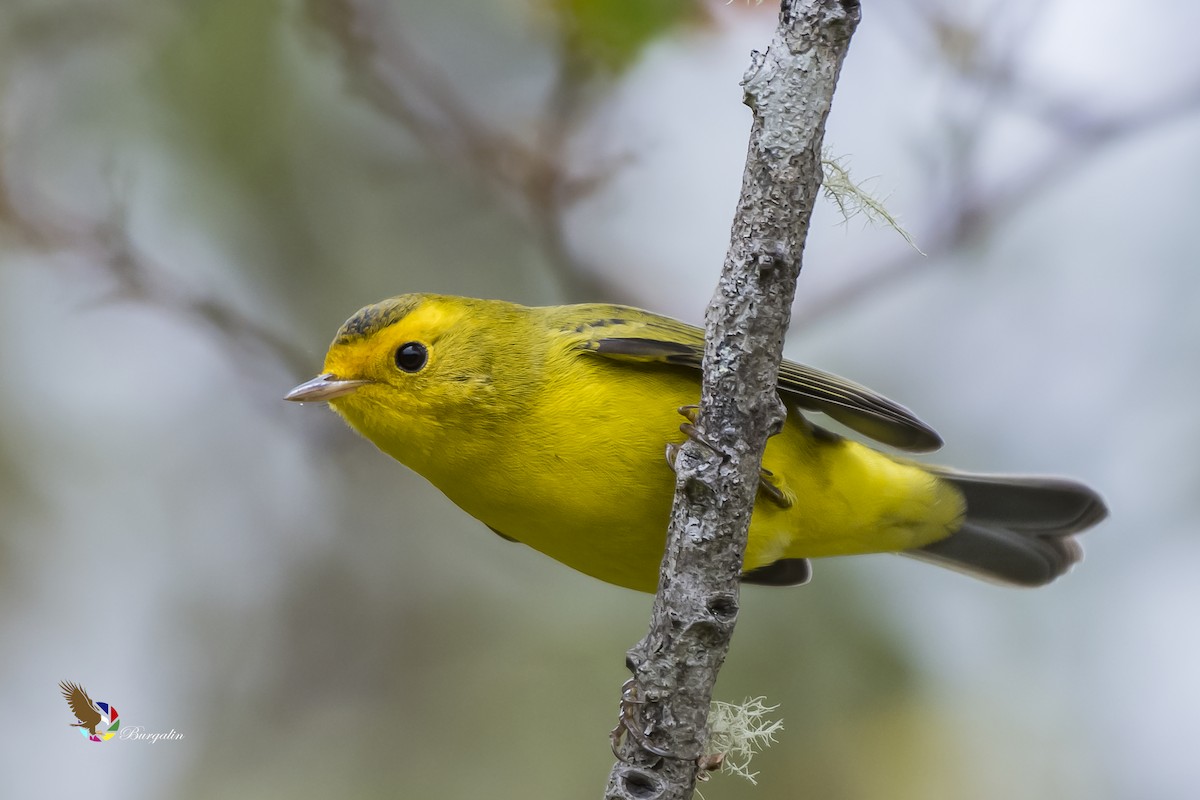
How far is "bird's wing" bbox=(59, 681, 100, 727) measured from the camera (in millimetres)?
5227

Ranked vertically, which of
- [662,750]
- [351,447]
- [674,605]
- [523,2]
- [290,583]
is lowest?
[662,750]

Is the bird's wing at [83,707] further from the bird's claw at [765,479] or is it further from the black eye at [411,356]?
the bird's claw at [765,479]

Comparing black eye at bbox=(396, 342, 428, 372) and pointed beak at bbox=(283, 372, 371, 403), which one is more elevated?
black eye at bbox=(396, 342, 428, 372)

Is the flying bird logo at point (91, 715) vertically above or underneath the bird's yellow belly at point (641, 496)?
underneath

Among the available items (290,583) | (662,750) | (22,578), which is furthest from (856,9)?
(22,578)

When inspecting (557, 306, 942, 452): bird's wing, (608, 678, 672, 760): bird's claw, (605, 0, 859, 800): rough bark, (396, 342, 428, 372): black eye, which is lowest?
(608, 678, 672, 760): bird's claw

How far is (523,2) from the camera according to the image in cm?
522

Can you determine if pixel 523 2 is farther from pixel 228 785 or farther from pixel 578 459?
pixel 228 785

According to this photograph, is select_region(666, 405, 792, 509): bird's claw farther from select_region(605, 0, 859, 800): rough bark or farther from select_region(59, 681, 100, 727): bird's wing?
select_region(59, 681, 100, 727): bird's wing

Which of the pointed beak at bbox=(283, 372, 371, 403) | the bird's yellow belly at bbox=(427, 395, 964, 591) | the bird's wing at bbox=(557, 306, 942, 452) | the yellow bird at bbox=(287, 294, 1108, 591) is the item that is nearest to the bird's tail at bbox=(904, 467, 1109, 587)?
the bird's yellow belly at bbox=(427, 395, 964, 591)

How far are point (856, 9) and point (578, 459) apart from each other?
1.55m

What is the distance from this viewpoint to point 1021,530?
15.9 feet

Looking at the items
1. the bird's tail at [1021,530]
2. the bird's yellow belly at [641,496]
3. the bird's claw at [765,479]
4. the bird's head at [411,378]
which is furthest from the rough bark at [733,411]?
the bird's tail at [1021,530]

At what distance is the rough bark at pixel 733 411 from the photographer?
241cm
